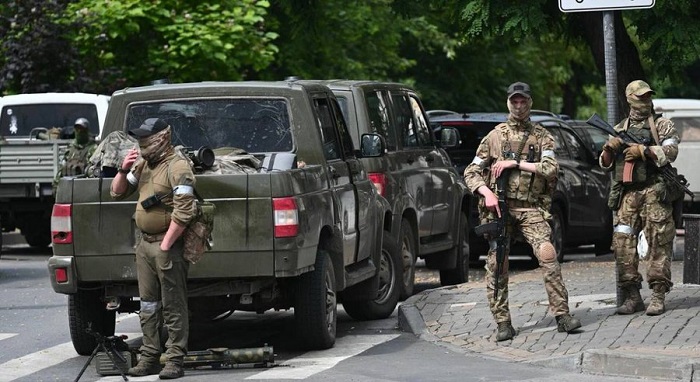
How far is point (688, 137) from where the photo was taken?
25391 mm

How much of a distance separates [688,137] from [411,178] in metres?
11.8

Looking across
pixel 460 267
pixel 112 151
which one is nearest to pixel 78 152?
pixel 460 267

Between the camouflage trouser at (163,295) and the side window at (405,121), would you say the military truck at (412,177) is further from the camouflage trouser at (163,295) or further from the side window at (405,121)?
the camouflage trouser at (163,295)

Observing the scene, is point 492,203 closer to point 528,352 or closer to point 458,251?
point 528,352

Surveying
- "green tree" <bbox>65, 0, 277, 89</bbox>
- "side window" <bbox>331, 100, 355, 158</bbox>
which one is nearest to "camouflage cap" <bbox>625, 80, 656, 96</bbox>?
"side window" <bbox>331, 100, 355, 158</bbox>

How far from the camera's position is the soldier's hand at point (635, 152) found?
1123cm

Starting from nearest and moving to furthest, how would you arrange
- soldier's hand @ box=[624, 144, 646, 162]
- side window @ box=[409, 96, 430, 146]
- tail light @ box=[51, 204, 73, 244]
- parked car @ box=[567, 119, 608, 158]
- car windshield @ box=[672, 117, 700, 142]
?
tail light @ box=[51, 204, 73, 244] < soldier's hand @ box=[624, 144, 646, 162] < side window @ box=[409, 96, 430, 146] < parked car @ box=[567, 119, 608, 158] < car windshield @ box=[672, 117, 700, 142]

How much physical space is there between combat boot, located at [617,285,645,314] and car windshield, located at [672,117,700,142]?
46.1 ft

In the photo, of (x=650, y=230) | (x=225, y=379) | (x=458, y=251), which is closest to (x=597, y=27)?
(x=458, y=251)

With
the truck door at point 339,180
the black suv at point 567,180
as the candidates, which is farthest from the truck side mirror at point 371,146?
the black suv at point 567,180

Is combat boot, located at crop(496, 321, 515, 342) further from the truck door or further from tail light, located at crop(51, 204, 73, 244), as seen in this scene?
tail light, located at crop(51, 204, 73, 244)

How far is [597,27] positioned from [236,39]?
1268cm

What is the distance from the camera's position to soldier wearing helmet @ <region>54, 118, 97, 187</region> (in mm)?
20230

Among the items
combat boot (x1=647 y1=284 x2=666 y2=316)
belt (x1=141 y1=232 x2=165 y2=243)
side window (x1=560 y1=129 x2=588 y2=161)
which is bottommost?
combat boot (x1=647 y1=284 x2=666 y2=316)
